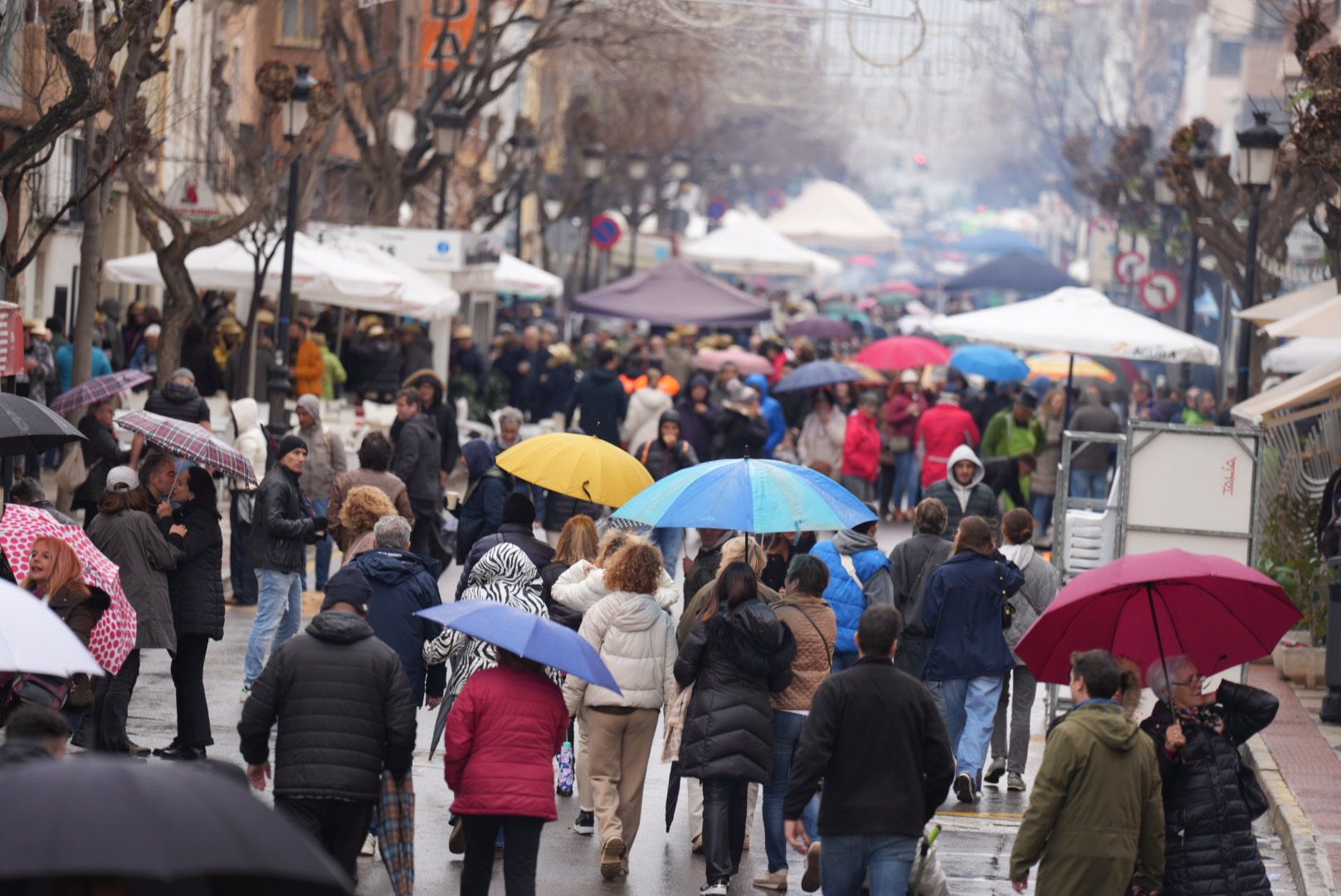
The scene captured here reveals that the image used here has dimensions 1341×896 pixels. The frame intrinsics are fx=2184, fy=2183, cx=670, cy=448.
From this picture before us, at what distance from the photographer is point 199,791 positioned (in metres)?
3.81

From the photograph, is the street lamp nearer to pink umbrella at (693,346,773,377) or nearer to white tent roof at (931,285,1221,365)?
white tent roof at (931,285,1221,365)

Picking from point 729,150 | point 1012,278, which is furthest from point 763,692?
point 729,150

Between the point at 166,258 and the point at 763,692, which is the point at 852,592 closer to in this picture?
the point at 763,692

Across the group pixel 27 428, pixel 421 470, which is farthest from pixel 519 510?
pixel 421 470

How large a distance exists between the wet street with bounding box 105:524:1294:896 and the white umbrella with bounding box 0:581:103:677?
8.26ft

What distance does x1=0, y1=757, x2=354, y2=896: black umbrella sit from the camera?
3570mm

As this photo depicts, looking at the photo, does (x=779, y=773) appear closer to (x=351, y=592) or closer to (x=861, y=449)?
(x=351, y=592)

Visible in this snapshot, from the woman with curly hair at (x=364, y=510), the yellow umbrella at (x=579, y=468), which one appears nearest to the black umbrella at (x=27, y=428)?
the woman with curly hair at (x=364, y=510)

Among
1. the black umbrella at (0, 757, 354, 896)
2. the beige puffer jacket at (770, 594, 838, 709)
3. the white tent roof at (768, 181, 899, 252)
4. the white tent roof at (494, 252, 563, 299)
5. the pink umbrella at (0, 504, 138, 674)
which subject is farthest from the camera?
the white tent roof at (768, 181, 899, 252)

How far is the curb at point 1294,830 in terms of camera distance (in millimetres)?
9789

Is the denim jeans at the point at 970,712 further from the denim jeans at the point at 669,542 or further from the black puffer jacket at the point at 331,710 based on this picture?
the denim jeans at the point at 669,542

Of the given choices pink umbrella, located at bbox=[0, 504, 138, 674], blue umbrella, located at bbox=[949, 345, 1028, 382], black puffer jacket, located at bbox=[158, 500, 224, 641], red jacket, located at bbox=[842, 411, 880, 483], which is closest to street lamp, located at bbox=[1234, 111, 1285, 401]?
red jacket, located at bbox=[842, 411, 880, 483]

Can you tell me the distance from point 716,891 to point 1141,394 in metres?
21.8

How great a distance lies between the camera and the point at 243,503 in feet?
50.2
